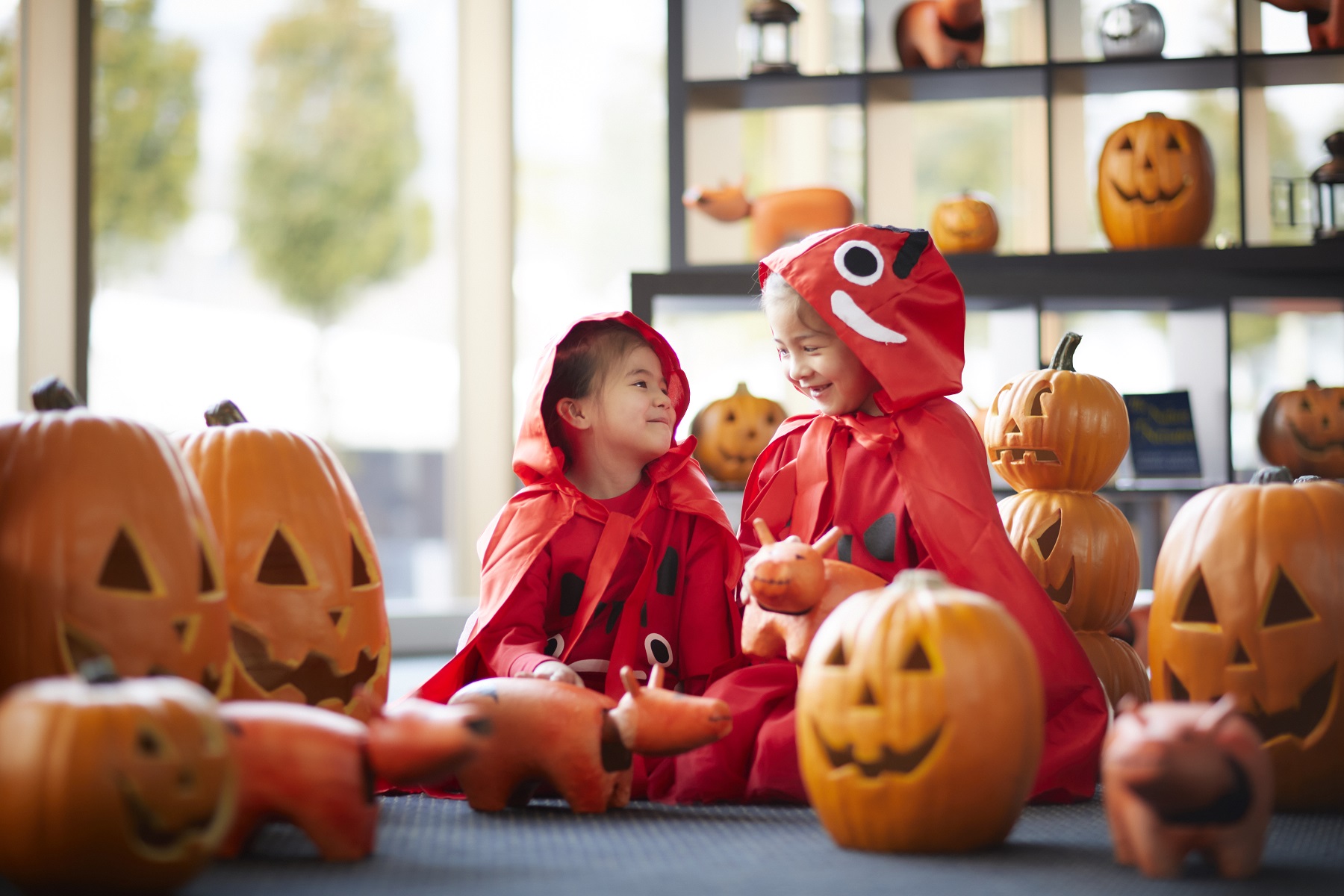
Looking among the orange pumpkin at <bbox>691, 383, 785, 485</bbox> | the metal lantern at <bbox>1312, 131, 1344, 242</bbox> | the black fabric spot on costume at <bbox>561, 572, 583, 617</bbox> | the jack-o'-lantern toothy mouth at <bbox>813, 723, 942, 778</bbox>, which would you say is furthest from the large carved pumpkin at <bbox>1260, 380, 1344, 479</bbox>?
the jack-o'-lantern toothy mouth at <bbox>813, 723, 942, 778</bbox>

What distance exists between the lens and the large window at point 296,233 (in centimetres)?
491

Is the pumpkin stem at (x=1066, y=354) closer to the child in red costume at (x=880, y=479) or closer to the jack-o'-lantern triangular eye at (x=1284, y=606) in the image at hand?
the child in red costume at (x=880, y=479)

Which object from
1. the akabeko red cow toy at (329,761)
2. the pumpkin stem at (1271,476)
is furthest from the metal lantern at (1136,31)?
the akabeko red cow toy at (329,761)

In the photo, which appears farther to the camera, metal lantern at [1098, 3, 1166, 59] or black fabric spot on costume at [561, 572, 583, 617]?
metal lantern at [1098, 3, 1166, 59]

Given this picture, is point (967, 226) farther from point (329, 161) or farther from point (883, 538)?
point (329, 161)

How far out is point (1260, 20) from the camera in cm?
441

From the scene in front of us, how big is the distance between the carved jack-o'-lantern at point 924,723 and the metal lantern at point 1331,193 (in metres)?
2.92

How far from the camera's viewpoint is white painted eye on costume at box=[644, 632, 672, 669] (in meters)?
2.39

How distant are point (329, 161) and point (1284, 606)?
4.27 meters

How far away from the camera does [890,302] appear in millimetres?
2365

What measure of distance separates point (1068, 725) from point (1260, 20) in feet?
10.9

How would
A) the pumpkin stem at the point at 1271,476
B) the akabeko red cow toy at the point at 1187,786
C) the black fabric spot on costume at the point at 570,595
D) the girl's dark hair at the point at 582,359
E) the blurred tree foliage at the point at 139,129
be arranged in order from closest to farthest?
the akabeko red cow toy at the point at 1187,786 → the pumpkin stem at the point at 1271,476 → the black fabric spot on costume at the point at 570,595 → the girl's dark hair at the point at 582,359 → the blurred tree foliage at the point at 139,129

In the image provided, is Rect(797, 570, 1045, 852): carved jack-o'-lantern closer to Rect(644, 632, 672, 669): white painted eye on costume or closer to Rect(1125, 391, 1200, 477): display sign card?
Rect(644, 632, 672, 669): white painted eye on costume

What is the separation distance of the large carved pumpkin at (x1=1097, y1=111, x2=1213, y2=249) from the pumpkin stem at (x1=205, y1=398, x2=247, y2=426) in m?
2.87
